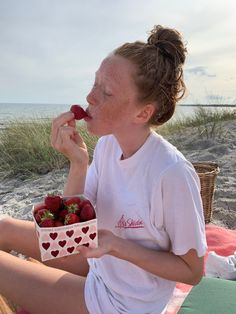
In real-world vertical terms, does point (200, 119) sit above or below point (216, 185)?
above

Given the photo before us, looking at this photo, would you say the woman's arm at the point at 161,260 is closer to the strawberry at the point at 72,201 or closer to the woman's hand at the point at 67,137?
the strawberry at the point at 72,201

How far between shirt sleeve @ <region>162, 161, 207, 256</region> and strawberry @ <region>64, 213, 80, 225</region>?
35cm

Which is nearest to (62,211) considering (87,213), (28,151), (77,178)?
(87,213)

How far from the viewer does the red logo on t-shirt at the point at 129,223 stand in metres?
1.62

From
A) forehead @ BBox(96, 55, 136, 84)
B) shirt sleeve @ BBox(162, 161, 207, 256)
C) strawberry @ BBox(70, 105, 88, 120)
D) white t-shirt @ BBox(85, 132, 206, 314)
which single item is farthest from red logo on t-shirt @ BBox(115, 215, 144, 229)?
forehead @ BBox(96, 55, 136, 84)

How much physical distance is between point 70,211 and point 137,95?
556 millimetres

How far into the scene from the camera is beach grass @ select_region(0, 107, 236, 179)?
263 inches

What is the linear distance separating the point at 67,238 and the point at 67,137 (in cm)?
52

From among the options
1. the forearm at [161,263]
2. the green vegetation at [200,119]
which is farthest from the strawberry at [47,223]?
the green vegetation at [200,119]

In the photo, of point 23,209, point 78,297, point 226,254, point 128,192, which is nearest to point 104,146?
point 128,192

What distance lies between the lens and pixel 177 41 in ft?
5.56

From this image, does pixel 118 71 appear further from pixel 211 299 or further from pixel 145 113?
pixel 211 299

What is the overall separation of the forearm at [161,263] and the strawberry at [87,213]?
0.53 ft

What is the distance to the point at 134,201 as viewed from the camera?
5.39 ft
